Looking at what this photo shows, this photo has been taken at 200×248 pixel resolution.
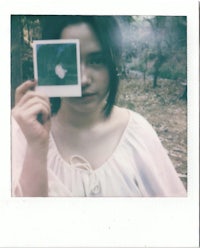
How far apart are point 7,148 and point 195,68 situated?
87 centimetres

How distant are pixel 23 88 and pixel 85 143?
0.35 metres

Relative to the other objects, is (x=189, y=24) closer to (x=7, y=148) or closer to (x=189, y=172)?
(x=189, y=172)

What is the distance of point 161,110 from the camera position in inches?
62.7

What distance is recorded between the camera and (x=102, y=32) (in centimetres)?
156

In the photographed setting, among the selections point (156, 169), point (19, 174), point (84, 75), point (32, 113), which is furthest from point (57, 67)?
point (156, 169)

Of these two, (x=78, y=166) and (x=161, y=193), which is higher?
(x=78, y=166)

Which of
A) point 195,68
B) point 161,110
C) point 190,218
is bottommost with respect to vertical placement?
point 190,218

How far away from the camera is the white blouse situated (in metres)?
1.56

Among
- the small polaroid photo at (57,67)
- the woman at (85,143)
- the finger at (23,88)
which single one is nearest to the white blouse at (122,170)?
the woman at (85,143)

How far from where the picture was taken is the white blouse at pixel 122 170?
→ 61.4 inches

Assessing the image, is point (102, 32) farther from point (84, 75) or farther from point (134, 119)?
point (134, 119)

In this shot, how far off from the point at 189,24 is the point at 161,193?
735 mm

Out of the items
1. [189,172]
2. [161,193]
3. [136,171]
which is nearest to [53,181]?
[136,171]
